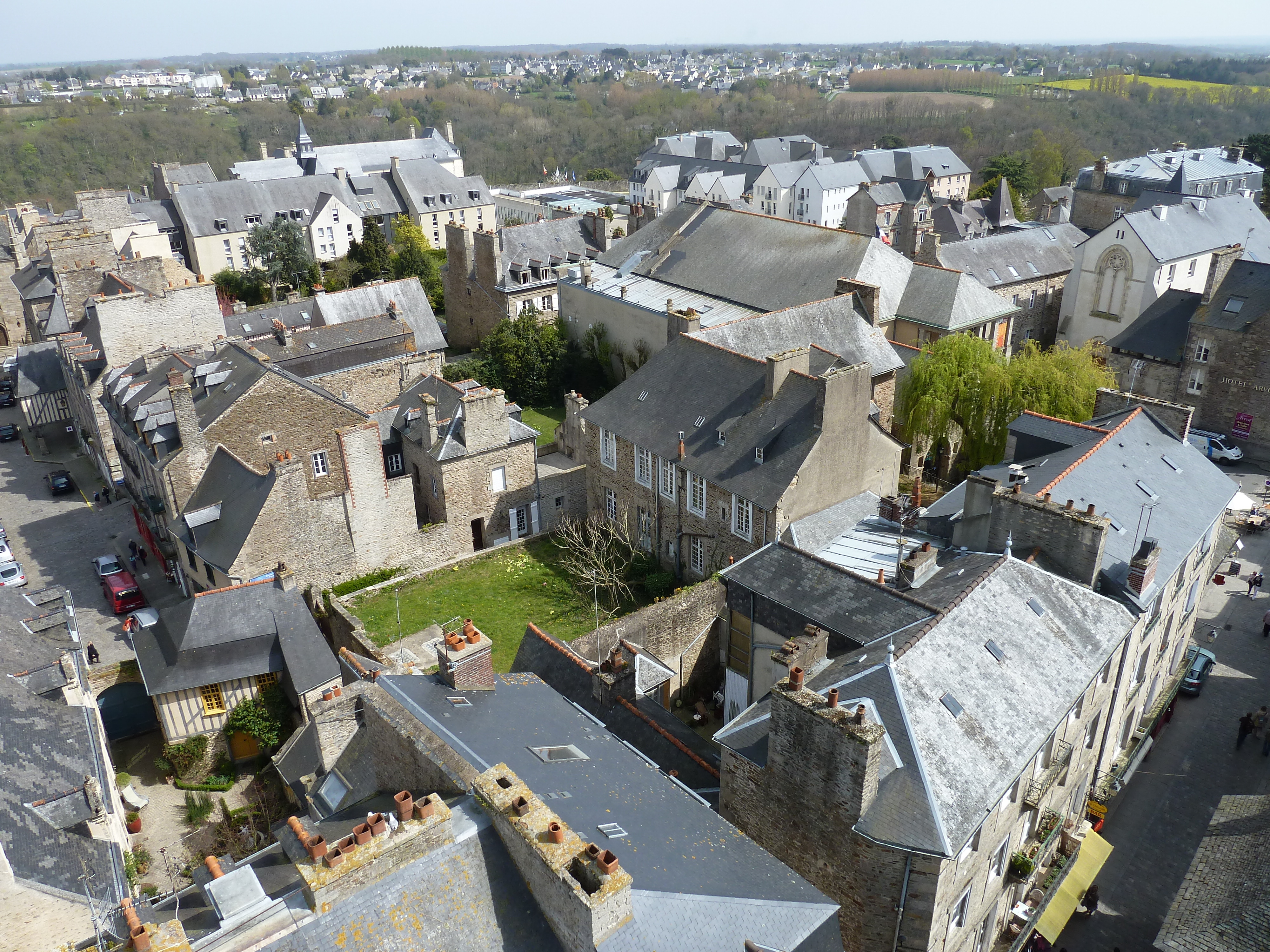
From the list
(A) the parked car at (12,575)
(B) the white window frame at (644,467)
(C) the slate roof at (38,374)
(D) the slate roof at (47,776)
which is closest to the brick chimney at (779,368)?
(B) the white window frame at (644,467)

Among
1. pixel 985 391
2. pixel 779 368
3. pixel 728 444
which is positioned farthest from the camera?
pixel 985 391

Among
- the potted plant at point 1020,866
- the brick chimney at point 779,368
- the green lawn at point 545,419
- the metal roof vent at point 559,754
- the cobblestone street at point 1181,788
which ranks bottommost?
the cobblestone street at point 1181,788

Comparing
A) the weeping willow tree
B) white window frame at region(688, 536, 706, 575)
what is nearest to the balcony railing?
white window frame at region(688, 536, 706, 575)

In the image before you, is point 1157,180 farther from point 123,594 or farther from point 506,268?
point 123,594

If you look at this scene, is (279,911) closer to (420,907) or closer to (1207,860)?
(420,907)

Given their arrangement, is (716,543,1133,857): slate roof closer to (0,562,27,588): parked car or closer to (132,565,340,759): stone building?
(132,565,340,759): stone building

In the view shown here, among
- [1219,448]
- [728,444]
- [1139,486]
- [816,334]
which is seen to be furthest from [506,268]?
[1139,486]

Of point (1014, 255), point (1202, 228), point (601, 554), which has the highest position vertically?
point (1202, 228)

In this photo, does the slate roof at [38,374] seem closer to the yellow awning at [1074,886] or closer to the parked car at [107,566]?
the parked car at [107,566]

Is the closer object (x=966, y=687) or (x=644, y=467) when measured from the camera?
(x=966, y=687)
